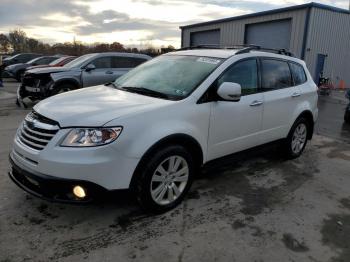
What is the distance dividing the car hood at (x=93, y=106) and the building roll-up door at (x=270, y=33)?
17641mm

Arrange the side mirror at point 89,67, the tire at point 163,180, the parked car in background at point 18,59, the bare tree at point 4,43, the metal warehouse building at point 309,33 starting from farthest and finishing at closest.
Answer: the bare tree at point 4,43 → the parked car in background at point 18,59 → the metal warehouse building at point 309,33 → the side mirror at point 89,67 → the tire at point 163,180

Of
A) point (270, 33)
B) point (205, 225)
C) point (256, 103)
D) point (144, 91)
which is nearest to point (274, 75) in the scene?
point (256, 103)

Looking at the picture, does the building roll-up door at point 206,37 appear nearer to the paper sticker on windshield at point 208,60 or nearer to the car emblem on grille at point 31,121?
the paper sticker on windshield at point 208,60

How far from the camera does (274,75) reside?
4891 millimetres

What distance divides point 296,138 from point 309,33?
14475 millimetres

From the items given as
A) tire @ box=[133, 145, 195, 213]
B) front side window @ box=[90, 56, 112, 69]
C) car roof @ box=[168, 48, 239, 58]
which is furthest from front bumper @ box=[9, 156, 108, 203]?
front side window @ box=[90, 56, 112, 69]

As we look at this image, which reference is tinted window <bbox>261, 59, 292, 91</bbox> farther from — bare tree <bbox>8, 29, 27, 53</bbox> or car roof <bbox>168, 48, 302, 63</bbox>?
bare tree <bbox>8, 29, 27, 53</bbox>

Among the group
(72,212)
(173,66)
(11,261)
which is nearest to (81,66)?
(173,66)

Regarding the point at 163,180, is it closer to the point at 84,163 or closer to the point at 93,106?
the point at 84,163

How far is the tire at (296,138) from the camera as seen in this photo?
17.7 ft

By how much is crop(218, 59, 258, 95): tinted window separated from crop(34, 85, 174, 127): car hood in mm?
991

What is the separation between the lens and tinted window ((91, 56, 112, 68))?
34.0 ft

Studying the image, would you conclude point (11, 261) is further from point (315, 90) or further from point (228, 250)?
point (315, 90)

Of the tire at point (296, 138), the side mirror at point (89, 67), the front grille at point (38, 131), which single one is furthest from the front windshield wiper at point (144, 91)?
the side mirror at point (89, 67)
